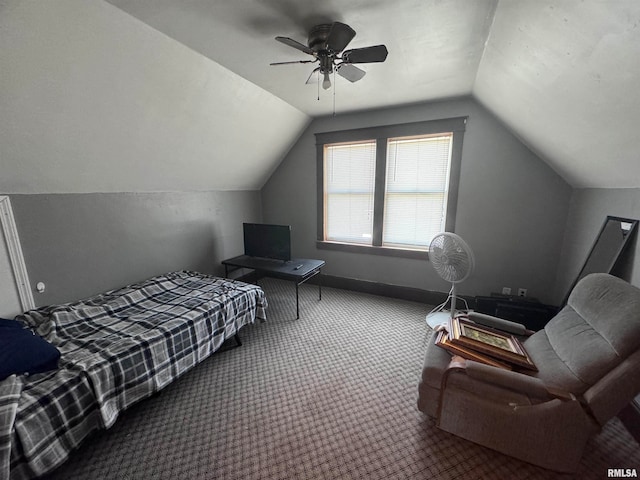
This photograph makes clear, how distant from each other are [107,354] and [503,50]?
3169 millimetres

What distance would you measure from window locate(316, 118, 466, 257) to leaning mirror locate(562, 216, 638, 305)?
3.89ft

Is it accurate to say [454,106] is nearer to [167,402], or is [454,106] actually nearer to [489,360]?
[489,360]

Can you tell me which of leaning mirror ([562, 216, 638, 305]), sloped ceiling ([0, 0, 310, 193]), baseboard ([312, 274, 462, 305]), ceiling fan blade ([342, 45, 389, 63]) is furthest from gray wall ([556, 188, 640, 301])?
sloped ceiling ([0, 0, 310, 193])

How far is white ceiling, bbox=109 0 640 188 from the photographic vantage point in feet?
3.78

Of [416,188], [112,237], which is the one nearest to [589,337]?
[416,188]

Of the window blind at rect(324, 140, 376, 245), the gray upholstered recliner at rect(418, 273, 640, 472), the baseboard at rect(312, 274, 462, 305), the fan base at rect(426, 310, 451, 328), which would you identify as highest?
the window blind at rect(324, 140, 376, 245)

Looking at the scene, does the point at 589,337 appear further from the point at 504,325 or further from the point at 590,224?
the point at 590,224

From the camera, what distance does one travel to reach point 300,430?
5.01ft

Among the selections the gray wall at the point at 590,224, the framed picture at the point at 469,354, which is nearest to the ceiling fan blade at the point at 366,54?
the framed picture at the point at 469,354

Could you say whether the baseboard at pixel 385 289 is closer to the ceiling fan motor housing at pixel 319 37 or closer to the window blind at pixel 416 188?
the window blind at pixel 416 188

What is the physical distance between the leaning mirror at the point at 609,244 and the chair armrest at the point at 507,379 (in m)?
1.21

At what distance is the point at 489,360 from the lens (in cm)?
150

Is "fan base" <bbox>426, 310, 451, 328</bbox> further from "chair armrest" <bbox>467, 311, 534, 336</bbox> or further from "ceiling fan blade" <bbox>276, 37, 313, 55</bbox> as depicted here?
"ceiling fan blade" <bbox>276, 37, 313, 55</bbox>

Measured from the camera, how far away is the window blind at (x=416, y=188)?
116 inches
